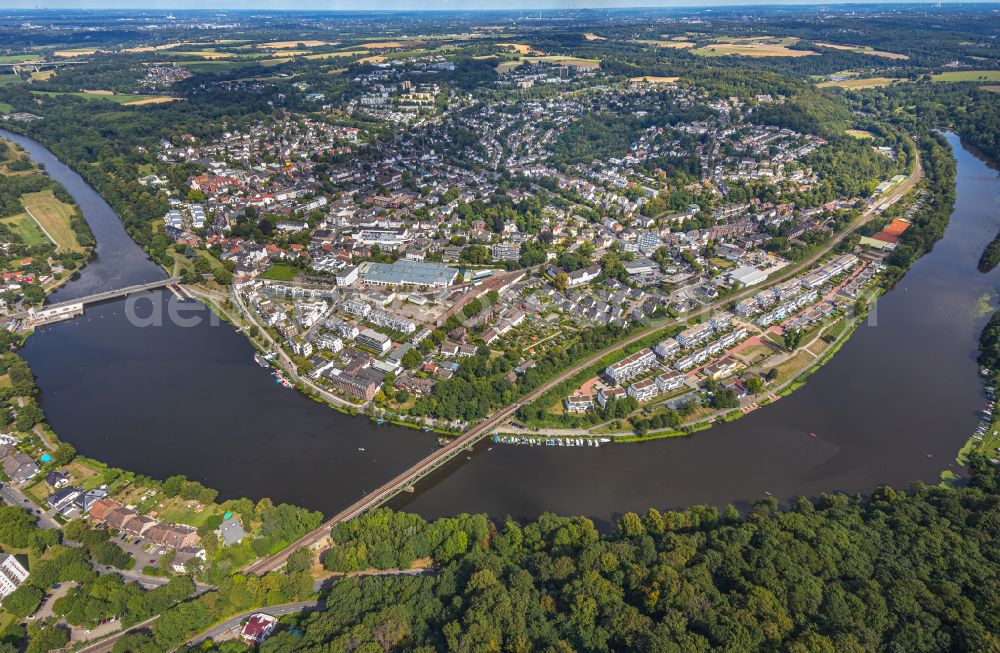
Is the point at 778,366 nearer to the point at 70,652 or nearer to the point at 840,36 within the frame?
the point at 70,652

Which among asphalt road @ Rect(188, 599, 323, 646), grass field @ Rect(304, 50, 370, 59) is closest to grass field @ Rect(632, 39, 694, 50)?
grass field @ Rect(304, 50, 370, 59)

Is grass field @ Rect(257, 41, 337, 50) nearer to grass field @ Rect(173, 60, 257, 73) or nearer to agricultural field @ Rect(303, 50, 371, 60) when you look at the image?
agricultural field @ Rect(303, 50, 371, 60)

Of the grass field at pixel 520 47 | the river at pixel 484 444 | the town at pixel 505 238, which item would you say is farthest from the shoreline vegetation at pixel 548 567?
the grass field at pixel 520 47

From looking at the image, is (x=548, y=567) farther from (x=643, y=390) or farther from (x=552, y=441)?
(x=643, y=390)

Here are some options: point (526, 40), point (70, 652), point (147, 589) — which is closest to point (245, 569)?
point (147, 589)

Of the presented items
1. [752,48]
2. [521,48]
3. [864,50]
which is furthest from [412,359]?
[864,50]
